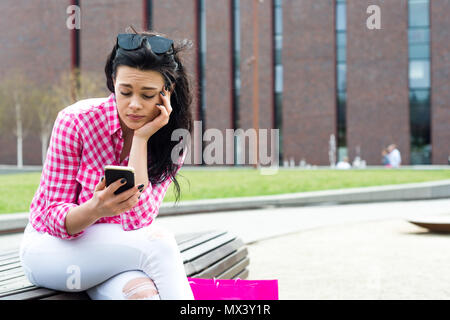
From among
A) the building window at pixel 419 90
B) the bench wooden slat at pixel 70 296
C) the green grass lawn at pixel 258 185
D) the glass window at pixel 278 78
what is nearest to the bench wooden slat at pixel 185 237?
the bench wooden slat at pixel 70 296

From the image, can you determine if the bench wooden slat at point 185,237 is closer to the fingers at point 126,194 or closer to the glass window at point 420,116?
the fingers at point 126,194

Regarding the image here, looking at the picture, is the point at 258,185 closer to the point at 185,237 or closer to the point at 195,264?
the point at 185,237

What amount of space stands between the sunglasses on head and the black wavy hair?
0.02 m

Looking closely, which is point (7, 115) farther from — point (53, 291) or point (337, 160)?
point (53, 291)

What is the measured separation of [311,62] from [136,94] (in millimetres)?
34426

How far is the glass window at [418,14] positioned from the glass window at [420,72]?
7.19 ft

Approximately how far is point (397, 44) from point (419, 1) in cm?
273

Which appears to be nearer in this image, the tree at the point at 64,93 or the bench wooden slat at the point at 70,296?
the bench wooden slat at the point at 70,296

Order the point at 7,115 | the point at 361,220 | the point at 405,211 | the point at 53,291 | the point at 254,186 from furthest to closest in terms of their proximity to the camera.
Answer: the point at 7,115
the point at 254,186
the point at 405,211
the point at 361,220
the point at 53,291

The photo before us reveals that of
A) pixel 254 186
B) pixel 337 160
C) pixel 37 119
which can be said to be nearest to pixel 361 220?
pixel 254 186

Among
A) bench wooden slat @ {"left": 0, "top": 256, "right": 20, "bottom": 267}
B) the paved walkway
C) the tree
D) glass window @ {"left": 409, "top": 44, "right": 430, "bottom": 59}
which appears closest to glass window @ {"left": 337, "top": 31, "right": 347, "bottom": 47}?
glass window @ {"left": 409, "top": 44, "right": 430, "bottom": 59}

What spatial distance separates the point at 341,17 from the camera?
35438 mm

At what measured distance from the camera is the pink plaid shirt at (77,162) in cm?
205

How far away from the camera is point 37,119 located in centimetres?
3950
